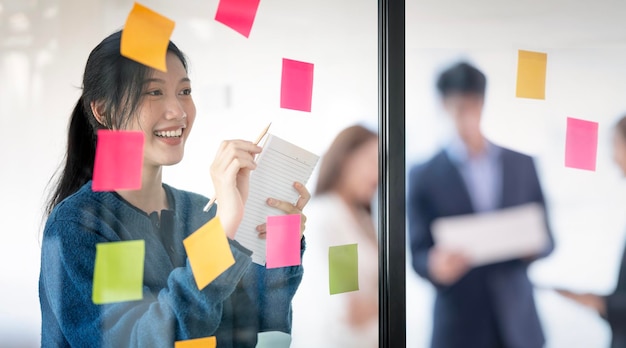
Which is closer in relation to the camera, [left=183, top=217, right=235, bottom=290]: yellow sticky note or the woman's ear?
the woman's ear

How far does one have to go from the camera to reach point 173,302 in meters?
1.63

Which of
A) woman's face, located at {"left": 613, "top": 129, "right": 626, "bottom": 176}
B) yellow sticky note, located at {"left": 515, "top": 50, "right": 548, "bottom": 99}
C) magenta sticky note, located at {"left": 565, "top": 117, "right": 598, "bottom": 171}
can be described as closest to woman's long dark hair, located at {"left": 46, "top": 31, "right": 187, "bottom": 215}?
yellow sticky note, located at {"left": 515, "top": 50, "right": 548, "bottom": 99}

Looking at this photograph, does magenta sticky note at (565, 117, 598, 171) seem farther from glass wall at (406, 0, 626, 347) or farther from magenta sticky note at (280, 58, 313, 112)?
magenta sticky note at (280, 58, 313, 112)

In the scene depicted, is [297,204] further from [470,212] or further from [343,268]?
[470,212]

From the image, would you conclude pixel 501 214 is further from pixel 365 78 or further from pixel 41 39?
pixel 41 39

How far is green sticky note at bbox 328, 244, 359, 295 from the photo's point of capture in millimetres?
1877

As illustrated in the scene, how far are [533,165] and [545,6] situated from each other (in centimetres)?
56

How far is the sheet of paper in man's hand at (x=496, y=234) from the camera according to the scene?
2.11m

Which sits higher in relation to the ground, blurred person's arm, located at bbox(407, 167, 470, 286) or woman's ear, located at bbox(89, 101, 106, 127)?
woman's ear, located at bbox(89, 101, 106, 127)

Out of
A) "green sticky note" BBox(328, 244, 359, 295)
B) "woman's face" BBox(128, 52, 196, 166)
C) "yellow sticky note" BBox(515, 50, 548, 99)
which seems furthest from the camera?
"yellow sticky note" BBox(515, 50, 548, 99)

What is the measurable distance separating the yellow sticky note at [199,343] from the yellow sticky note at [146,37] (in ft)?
2.35

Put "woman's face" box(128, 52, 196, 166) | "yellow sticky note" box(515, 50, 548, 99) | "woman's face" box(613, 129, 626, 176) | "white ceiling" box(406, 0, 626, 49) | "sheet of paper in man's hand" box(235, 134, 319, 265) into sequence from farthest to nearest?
1. "woman's face" box(613, 129, 626, 176)
2. "yellow sticky note" box(515, 50, 548, 99)
3. "white ceiling" box(406, 0, 626, 49)
4. "sheet of paper in man's hand" box(235, 134, 319, 265)
5. "woman's face" box(128, 52, 196, 166)

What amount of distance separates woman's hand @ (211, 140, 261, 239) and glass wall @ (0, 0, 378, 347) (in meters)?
0.02

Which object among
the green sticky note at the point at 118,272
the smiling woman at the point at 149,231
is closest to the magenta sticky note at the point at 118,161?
the smiling woman at the point at 149,231
